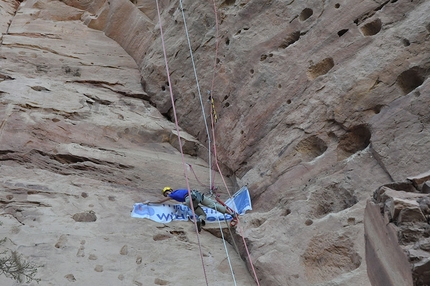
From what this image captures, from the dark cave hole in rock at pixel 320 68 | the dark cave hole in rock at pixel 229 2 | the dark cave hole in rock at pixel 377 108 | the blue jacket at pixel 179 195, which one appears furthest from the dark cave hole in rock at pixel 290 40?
the blue jacket at pixel 179 195

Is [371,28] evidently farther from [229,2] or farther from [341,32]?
[229,2]

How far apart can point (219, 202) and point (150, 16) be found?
6.37m

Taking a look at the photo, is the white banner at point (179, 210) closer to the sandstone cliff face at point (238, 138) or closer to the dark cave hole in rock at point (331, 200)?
the sandstone cliff face at point (238, 138)

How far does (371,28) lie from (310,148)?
1859mm

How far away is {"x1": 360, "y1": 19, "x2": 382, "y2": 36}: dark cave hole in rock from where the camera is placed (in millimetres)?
6485

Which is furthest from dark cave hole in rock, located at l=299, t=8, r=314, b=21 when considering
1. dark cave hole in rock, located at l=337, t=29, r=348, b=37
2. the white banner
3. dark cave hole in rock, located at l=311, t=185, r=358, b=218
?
dark cave hole in rock, located at l=311, t=185, r=358, b=218

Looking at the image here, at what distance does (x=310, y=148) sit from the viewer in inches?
255

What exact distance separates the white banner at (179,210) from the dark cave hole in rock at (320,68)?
1900 mm

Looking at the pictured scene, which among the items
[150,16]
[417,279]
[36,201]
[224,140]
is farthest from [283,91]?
[150,16]

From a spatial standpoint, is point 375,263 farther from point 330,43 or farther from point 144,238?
point 330,43

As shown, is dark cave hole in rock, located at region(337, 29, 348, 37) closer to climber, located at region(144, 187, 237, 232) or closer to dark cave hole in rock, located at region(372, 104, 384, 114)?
dark cave hole in rock, located at region(372, 104, 384, 114)

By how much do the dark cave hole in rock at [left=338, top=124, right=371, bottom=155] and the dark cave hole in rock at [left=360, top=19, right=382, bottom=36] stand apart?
4.74 ft

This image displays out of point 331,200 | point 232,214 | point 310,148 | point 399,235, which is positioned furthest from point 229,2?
point 399,235

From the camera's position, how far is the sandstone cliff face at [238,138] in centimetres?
533
